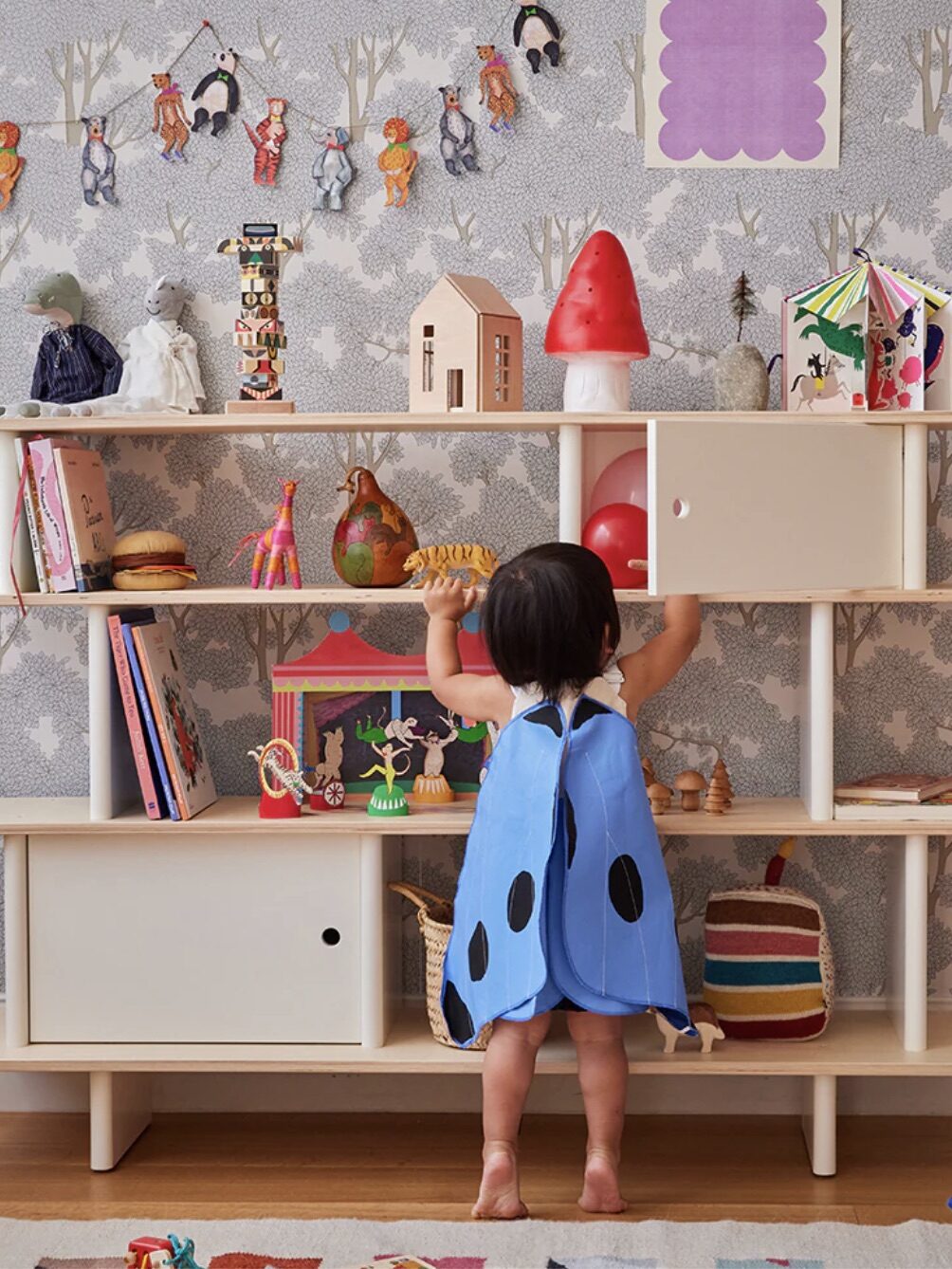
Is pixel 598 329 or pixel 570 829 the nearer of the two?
pixel 570 829

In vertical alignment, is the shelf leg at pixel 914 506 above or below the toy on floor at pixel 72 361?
below

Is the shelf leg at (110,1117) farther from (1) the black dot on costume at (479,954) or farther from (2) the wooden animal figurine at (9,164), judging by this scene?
(2) the wooden animal figurine at (9,164)

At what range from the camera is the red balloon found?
2.15 m

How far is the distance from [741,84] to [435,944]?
1.37 metres

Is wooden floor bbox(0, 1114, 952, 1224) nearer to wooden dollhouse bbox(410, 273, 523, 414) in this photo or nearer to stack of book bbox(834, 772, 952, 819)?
stack of book bbox(834, 772, 952, 819)

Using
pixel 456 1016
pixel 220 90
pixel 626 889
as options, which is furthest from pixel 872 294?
pixel 456 1016

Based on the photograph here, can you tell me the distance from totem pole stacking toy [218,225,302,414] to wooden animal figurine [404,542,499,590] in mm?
298

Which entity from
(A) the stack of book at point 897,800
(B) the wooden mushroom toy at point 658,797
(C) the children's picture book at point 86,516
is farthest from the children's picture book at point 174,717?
(A) the stack of book at point 897,800

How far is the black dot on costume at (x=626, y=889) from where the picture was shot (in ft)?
6.61

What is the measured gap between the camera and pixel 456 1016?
2.15m

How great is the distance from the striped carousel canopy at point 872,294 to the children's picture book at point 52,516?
1066 millimetres

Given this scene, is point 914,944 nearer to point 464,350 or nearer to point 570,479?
point 570,479

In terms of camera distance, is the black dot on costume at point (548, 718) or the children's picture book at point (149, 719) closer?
the black dot on costume at point (548, 718)

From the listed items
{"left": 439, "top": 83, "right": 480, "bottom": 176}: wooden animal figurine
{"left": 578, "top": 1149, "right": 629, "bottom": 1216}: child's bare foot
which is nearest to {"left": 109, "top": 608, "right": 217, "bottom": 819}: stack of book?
{"left": 578, "top": 1149, "right": 629, "bottom": 1216}: child's bare foot
